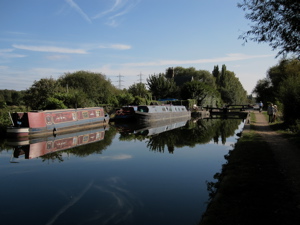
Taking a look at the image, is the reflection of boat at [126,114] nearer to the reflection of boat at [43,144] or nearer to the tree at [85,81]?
the reflection of boat at [43,144]

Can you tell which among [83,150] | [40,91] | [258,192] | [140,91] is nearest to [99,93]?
[140,91]

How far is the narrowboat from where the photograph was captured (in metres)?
16.1

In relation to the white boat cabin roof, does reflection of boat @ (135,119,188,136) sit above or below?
below

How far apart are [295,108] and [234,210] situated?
13.3 metres

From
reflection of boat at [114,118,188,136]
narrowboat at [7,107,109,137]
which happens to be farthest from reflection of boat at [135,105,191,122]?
narrowboat at [7,107,109,137]

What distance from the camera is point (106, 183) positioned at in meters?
7.63

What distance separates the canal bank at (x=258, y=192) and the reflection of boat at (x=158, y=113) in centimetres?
1793

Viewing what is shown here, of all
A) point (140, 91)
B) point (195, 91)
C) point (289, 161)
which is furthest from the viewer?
point (195, 91)

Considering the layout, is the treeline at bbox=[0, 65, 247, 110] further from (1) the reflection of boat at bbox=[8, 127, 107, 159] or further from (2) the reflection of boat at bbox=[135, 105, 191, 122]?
(1) the reflection of boat at bbox=[8, 127, 107, 159]

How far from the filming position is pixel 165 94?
45688mm

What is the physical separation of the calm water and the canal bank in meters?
0.80

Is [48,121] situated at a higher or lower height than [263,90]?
lower

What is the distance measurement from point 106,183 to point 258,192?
13.7 ft

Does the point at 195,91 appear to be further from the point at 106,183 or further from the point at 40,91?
the point at 106,183
